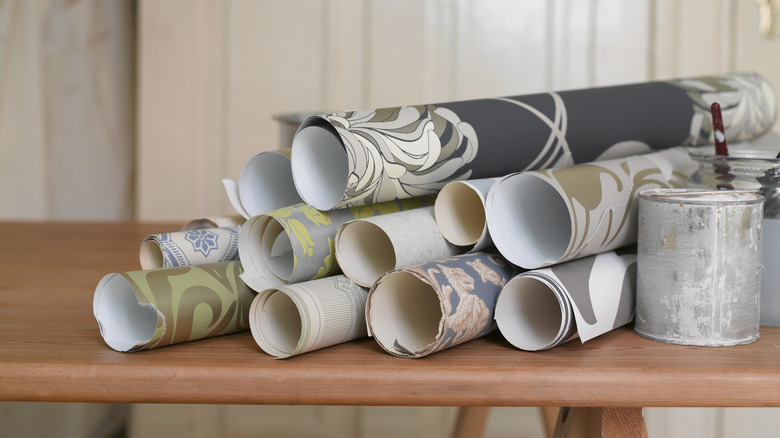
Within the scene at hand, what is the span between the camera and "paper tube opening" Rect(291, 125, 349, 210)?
0.48 metres

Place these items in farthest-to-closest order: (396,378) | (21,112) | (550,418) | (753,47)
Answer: (753,47) → (21,112) → (550,418) → (396,378)

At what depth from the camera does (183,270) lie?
0.48 m

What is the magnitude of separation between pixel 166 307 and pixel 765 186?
1.47ft

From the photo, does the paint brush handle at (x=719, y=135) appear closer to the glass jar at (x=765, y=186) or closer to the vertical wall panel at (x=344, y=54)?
the glass jar at (x=765, y=186)

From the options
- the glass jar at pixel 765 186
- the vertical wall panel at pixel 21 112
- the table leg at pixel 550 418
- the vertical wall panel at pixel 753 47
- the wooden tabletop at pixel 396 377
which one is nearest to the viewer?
the wooden tabletop at pixel 396 377

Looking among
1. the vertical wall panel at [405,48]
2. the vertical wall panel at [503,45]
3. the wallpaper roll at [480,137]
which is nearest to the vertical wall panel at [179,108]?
the vertical wall panel at [405,48]

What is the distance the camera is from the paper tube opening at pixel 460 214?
493 mm

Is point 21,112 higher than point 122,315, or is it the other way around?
point 21,112

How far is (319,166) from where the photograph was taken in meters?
0.49

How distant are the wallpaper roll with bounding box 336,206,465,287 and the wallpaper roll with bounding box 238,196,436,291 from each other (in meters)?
0.01

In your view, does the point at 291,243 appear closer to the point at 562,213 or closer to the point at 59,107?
the point at 562,213

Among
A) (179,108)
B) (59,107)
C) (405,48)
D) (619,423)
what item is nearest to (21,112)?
(59,107)

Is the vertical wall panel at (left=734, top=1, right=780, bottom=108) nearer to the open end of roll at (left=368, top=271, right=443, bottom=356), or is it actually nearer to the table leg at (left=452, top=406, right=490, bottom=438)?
the table leg at (left=452, top=406, right=490, bottom=438)

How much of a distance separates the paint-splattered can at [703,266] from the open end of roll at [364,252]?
18cm
